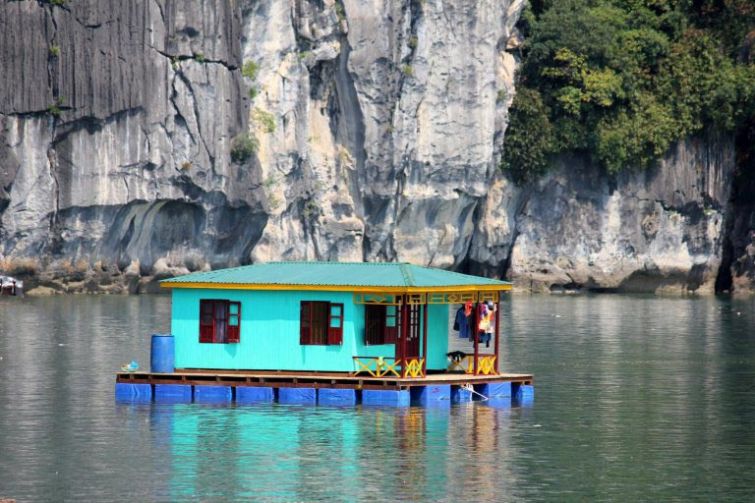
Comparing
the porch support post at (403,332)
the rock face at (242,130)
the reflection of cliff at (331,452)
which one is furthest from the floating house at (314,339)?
the rock face at (242,130)

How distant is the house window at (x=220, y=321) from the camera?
41.8 metres

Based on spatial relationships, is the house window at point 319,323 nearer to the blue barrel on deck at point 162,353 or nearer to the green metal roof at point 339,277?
the green metal roof at point 339,277

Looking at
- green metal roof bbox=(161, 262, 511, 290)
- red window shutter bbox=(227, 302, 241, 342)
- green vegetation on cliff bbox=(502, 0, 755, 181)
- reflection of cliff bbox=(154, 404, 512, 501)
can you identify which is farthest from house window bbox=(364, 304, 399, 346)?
green vegetation on cliff bbox=(502, 0, 755, 181)

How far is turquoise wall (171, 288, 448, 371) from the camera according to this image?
135 feet

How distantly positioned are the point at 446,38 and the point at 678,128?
41.5 feet

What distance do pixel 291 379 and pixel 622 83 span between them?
2172 inches

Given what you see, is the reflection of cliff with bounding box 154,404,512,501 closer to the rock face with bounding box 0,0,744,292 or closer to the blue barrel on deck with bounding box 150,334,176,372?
the blue barrel on deck with bounding box 150,334,176,372

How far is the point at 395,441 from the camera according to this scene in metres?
35.7

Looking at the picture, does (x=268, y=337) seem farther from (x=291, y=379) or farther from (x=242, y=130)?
(x=242, y=130)

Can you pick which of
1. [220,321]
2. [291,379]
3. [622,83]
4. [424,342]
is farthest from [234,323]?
[622,83]

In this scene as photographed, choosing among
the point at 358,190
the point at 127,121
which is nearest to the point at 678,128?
the point at 358,190

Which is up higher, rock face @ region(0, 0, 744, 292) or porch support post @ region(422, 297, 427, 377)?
rock face @ region(0, 0, 744, 292)

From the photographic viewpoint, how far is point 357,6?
8538 cm

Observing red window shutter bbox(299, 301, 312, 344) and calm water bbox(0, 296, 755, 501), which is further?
red window shutter bbox(299, 301, 312, 344)
